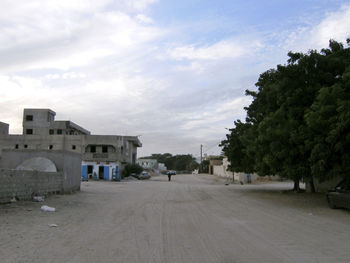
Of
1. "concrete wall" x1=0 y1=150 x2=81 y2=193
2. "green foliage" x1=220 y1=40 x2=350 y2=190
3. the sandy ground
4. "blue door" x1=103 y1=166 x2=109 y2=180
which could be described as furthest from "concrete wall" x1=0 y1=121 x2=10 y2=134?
"green foliage" x1=220 y1=40 x2=350 y2=190

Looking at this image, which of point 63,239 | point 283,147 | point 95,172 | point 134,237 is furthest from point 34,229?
point 95,172

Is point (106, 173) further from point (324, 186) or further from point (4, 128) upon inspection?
point (324, 186)

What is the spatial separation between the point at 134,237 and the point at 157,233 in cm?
83

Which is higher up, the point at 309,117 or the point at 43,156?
the point at 309,117

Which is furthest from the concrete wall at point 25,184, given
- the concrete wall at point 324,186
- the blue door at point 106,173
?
the blue door at point 106,173

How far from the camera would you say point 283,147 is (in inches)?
686

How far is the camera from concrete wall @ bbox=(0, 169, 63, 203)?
1517cm

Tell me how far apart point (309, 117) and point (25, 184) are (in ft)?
47.3

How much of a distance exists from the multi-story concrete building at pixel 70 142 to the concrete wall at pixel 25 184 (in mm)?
33006

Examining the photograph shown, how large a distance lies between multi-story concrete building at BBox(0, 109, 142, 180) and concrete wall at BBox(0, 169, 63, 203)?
108 feet

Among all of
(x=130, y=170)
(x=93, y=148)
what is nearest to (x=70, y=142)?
(x=93, y=148)

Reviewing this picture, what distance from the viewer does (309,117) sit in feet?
50.1

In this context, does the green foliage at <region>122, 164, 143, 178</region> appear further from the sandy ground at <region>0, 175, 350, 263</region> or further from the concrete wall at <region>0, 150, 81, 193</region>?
the sandy ground at <region>0, 175, 350, 263</region>

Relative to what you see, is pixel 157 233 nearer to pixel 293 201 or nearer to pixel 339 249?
pixel 339 249
